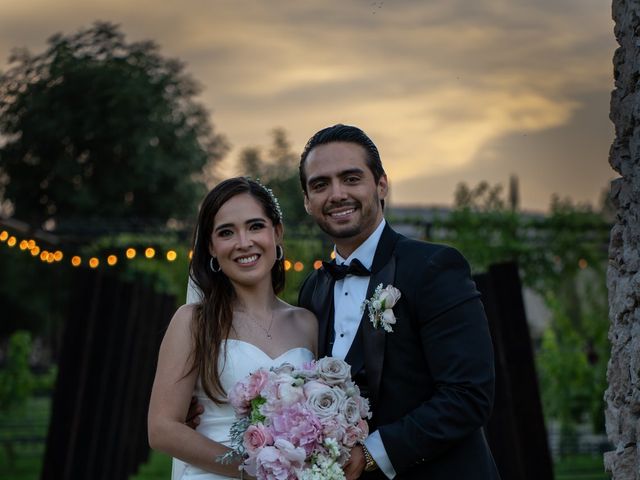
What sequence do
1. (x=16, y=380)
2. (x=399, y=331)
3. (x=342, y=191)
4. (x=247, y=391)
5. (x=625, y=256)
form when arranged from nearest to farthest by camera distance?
(x=625, y=256)
(x=247, y=391)
(x=399, y=331)
(x=342, y=191)
(x=16, y=380)

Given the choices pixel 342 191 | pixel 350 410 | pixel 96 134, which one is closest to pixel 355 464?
pixel 350 410

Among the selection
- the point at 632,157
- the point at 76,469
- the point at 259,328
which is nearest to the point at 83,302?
the point at 76,469

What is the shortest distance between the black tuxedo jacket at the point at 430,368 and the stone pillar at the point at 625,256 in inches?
26.7

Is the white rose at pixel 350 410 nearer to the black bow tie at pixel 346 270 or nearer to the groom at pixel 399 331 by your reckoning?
the groom at pixel 399 331

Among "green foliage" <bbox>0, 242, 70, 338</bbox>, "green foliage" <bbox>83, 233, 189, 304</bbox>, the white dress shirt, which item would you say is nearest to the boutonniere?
the white dress shirt

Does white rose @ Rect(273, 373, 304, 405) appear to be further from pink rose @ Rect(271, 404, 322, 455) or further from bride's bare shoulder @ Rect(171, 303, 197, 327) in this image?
bride's bare shoulder @ Rect(171, 303, 197, 327)

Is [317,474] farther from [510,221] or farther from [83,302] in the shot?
[510,221]

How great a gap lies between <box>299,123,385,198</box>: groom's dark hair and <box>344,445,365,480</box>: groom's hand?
1138 mm

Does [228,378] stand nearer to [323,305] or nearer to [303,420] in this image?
[323,305]

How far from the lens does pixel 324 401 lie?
389 cm

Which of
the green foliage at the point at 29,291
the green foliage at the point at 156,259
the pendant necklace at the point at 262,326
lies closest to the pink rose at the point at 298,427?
the pendant necklace at the point at 262,326

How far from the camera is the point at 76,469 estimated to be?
10.0 metres

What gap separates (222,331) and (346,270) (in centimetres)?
70

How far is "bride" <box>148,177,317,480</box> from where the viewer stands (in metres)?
4.57
